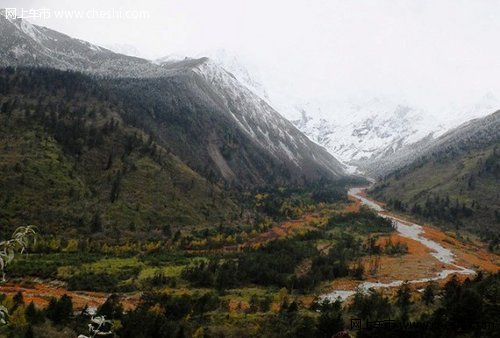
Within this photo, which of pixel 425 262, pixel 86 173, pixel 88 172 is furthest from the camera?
pixel 88 172

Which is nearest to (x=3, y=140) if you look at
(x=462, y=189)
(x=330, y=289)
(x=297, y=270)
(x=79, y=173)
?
(x=79, y=173)

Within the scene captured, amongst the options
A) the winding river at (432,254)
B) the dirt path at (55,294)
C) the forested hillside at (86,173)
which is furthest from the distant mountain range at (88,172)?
the winding river at (432,254)

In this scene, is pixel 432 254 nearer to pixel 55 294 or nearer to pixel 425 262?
pixel 425 262

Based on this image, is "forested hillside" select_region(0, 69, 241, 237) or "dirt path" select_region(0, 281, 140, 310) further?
"forested hillside" select_region(0, 69, 241, 237)

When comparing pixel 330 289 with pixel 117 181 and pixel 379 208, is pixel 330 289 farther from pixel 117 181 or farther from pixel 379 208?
pixel 379 208

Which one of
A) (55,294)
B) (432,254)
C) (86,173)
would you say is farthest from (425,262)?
(86,173)

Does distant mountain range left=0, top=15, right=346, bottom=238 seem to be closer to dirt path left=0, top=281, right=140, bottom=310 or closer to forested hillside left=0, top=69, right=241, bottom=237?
forested hillside left=0, top=69, right=241, bottom=237

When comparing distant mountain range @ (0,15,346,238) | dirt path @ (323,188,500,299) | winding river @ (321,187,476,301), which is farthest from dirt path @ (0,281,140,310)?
dirt path @ (323,188,500,299)

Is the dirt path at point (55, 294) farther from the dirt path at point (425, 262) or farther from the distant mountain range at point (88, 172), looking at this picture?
the dirt path at point (425, 262)

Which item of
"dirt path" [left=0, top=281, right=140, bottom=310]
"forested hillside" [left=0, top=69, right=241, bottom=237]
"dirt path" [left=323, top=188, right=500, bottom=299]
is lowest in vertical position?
"dirt path" [left=0, top=281, right=140, bottom=310]

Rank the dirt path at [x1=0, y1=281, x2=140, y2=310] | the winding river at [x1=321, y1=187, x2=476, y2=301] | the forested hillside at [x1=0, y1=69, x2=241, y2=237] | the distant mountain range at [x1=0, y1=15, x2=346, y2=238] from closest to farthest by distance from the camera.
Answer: the dirt path at [x1=0, y1=281, x2=140, y2=310]
the winding river at [x1=321, y1=187, x2=476, y2=301]
the forested hillside at [x1=0, y1=69, x2=241, y2=237]
the distant mountain range at [x1=0, y1=15, x2=346, y2=238]

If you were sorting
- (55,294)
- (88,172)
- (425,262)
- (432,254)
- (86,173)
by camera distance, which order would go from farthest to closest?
(88,172) → (86,173) → (432,254) → (425,262) → (55,294)

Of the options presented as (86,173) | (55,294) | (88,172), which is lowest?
(55,294)
